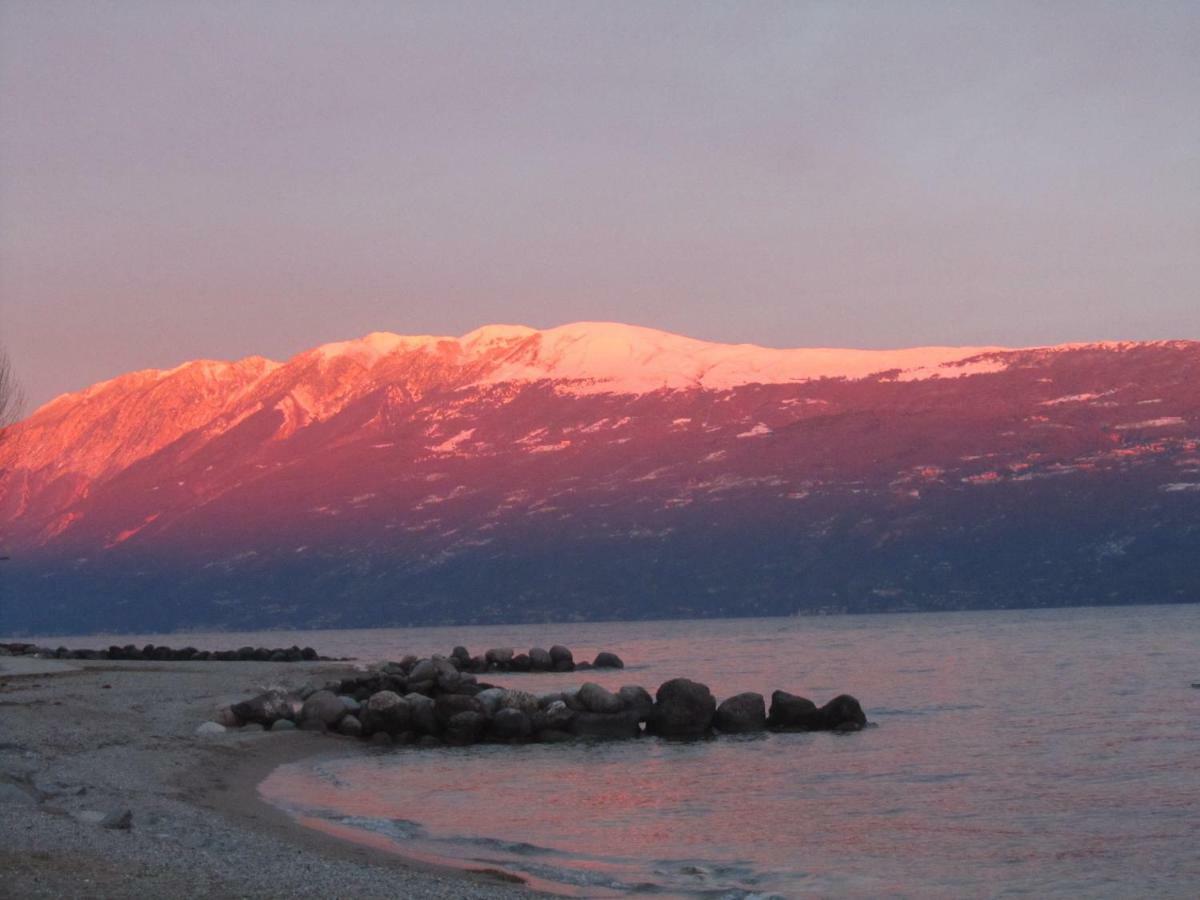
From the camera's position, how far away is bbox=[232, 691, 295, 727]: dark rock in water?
110 ft

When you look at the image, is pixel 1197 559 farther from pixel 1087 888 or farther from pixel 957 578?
pixel 1087 888

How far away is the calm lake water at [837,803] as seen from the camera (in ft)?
54.7

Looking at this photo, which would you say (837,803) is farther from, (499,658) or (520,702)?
(499,658)

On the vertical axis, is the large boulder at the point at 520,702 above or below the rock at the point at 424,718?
above

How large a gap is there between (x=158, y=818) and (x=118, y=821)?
1.63m

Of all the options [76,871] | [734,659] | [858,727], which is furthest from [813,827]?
[734,659]

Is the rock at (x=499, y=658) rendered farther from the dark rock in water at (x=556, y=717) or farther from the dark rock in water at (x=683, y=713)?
the dark rock in water at (x=683, y=713)

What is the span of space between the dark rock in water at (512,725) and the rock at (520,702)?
706 millimetres

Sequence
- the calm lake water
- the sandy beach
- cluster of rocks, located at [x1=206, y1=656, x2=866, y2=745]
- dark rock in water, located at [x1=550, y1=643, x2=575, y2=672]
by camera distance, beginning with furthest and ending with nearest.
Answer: dark rock in water, located at [x1=550, y1=643, x2=575, y2=672] < cluster of rocks, located at [x1=206, y1=656, x2=866, y2=745] < the calm lake water < the sandy beach

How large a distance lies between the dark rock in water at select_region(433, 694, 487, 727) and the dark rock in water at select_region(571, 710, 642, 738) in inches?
92.4

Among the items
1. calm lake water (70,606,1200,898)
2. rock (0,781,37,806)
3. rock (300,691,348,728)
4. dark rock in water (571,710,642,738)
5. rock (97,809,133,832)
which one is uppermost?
rock (0,781,37,806)

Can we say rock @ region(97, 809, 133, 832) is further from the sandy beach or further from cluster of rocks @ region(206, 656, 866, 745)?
cluster of rocks @ region(206, 656, 866, 745)

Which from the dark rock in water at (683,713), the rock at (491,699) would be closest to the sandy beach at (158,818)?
the rock at (491,699)

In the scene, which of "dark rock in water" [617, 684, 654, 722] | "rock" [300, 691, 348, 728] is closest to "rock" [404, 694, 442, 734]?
"rock" [300, 691, 348, 728]
